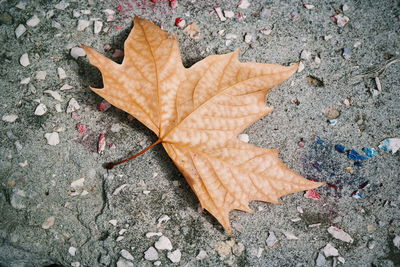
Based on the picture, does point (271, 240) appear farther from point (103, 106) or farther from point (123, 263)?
point (103, 106)

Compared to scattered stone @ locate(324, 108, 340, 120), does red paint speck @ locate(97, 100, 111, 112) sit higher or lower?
higher

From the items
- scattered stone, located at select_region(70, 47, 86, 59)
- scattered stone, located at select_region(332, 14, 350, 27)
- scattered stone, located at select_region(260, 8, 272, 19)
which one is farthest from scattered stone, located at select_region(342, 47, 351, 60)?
scattered stone, located at select_region(70, 47, 86, 59)

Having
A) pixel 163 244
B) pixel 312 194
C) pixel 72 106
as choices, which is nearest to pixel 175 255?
pixel 163 244

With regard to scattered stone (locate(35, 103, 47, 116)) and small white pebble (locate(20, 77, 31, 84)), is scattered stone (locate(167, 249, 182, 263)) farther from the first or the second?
small white pebble (locate(20, 77, 31, 84))

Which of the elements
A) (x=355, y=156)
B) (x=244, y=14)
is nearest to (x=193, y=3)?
(x=244, y=14)

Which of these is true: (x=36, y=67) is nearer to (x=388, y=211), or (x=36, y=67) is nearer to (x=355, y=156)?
(x=355, y=156)

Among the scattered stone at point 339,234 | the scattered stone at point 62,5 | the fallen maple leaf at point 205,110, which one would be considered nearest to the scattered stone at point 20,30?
the scattered stone at point 62,5
